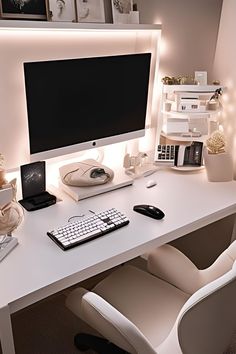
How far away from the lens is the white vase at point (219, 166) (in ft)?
5.63

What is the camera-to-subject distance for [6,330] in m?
1.02

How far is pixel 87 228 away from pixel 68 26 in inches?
32.1

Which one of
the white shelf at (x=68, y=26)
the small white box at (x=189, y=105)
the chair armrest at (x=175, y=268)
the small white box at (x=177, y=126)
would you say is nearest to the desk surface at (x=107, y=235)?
the chair armrest at (x=175, y=268)

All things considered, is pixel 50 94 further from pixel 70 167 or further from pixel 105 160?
pixel 105 160

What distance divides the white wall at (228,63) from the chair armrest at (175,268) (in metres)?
0.66

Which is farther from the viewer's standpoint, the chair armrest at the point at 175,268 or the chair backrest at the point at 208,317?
the chair armrest at the point at 175,268

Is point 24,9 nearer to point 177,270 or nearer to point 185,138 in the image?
point 185,138

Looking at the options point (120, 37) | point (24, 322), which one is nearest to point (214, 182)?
point (120, 37)

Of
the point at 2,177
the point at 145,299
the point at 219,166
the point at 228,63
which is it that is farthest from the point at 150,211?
the point at 228,63

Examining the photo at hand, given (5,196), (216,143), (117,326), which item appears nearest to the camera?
(117,326)

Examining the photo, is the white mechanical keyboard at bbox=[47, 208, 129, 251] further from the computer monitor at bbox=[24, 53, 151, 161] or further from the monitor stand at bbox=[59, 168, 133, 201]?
the computer monitor at bbox=[24, 53, 151, 161]

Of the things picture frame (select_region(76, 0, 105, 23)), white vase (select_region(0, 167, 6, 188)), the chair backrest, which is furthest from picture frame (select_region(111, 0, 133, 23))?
the chair backrest

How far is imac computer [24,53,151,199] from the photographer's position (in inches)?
55.2

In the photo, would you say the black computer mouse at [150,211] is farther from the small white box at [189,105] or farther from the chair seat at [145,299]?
the small white box at [189,105]
